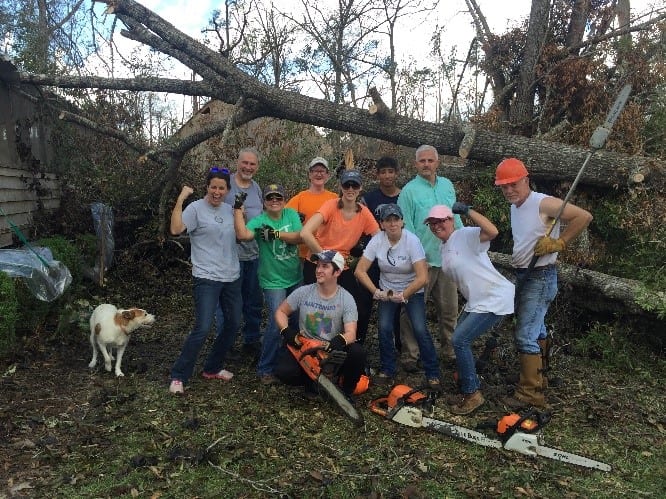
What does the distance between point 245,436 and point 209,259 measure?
148cm

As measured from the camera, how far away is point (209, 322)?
4.39 metres

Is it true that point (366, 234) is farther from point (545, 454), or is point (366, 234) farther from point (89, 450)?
point (89, 450)

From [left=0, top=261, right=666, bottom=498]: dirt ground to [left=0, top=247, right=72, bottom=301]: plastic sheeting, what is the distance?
55 cm

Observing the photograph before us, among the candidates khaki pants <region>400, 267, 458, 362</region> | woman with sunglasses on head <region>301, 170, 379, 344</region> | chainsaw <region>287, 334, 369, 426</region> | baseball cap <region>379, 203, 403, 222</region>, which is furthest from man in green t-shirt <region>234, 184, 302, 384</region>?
khaki pants <region>400, 267, 458, 362</region>

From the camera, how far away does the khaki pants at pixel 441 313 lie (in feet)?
16.6

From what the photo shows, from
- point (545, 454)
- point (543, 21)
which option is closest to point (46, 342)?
point (545, 454)

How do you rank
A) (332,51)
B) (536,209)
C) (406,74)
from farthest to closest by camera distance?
(332,51) < (406,74) < (536,209)

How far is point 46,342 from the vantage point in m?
5.67

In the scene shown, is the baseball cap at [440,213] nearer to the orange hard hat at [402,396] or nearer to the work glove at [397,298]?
the work glove at [397,298]

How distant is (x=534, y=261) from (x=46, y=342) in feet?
16.7

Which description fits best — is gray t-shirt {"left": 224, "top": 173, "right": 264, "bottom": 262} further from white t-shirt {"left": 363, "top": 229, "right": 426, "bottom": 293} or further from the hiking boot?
the hiking boot

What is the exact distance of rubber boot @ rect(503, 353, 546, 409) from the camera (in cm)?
430

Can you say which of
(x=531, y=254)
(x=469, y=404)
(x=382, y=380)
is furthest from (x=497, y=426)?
(x=531, y=254)

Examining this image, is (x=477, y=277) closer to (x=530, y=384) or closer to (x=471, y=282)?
(x=471, y=282)
